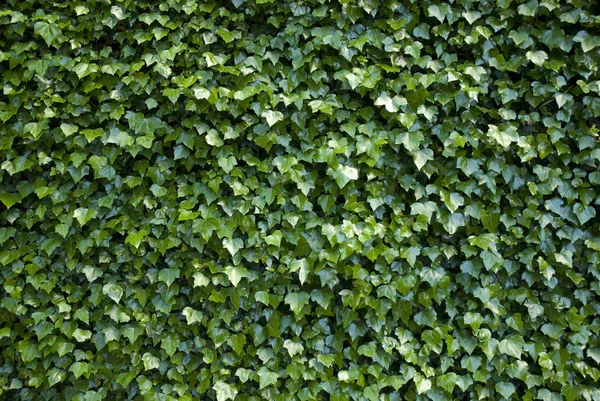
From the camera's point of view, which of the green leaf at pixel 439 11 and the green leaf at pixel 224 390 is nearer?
the green leaf at pixel 439 11

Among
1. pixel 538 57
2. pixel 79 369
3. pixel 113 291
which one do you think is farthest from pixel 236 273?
pixel 538 57

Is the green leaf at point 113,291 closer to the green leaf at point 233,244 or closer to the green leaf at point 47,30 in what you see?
the green leaf at point 233,244

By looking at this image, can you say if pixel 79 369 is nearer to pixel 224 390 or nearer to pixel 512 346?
pixel 224 390

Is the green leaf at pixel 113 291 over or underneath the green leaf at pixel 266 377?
over

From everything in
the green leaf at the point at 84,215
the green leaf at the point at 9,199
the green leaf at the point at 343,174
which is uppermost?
the green leaf at the point at 343,174

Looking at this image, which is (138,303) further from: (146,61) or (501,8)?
(501,8)

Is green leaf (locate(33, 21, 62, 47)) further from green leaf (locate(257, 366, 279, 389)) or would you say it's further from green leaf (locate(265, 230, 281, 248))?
green leaf (locate(257, 366, 279, 389))

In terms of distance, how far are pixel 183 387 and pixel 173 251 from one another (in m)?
0.76

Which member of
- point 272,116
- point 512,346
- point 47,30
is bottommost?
point 512,346

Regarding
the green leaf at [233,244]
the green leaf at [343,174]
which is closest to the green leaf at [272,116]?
the green leaf at [343,174]

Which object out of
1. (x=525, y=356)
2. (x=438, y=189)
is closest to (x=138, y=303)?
(x=438, y=189)

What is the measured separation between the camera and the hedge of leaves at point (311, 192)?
2.52m

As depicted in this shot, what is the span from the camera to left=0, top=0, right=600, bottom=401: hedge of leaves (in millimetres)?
2521

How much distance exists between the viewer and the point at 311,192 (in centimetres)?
260
